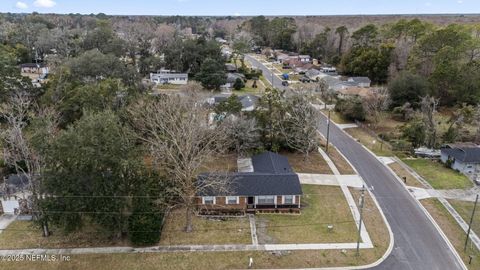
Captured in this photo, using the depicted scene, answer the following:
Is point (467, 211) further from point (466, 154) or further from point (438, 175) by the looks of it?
point (466, 154)

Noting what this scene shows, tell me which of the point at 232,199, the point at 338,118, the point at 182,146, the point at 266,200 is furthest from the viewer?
the point at 338,118

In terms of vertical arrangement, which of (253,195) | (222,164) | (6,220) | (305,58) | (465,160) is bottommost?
(6,220)

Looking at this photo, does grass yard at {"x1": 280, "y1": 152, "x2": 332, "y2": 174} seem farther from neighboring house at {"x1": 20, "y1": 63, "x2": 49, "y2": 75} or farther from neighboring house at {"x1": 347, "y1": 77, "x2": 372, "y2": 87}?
neighboring house at {"x1": 20, "y1": 63, "x2": 49, "y2": 75}

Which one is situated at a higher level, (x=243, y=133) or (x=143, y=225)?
(x=243, y=133)

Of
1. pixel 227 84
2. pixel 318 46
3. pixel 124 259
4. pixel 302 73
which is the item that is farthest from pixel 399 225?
pixel 318 46

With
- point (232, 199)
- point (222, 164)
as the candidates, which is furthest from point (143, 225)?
point (222, 164)

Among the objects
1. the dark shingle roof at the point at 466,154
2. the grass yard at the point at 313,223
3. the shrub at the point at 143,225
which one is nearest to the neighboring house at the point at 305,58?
the dark shingle roof at the point at 466,154

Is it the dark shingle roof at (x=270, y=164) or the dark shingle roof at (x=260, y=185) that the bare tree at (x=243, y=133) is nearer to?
the dark shingle roof at (x=270, y=164)

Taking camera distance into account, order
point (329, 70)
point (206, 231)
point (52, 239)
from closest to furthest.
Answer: point (52, 239) → point (206, 231) → point (329, 70)
